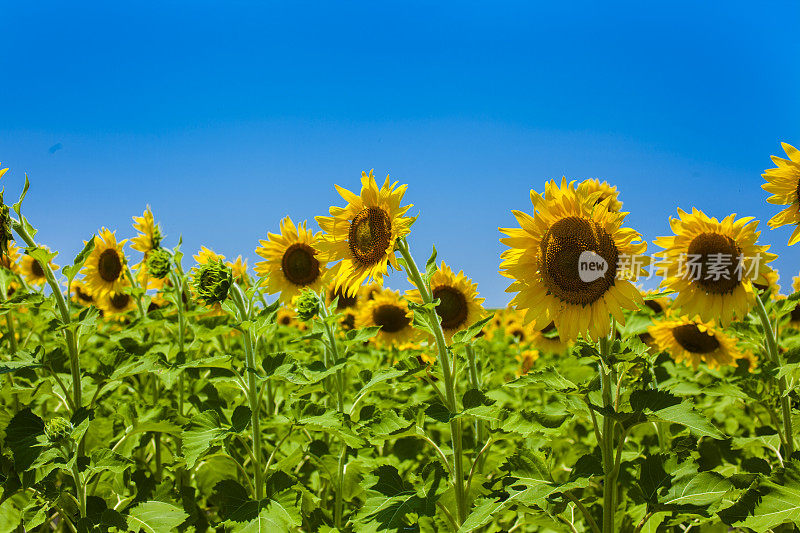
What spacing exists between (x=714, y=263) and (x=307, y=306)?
2.31 metres

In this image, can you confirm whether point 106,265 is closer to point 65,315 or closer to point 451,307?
point 65,315

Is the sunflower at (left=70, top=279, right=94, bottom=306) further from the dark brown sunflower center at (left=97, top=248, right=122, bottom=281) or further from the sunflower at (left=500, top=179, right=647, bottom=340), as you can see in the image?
the sunflower at (left=500, top=179, right=647, bottom=340)

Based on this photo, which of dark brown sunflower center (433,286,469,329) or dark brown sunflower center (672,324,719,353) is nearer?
dark brown sunflower center (433,286,469,329)

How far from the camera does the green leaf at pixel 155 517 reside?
2.81m

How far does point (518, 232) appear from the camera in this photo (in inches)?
97.1

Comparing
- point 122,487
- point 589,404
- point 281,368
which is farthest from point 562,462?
point 122,487

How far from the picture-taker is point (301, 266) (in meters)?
4.46

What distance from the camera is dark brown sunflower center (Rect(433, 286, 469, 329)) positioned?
3.97 meters

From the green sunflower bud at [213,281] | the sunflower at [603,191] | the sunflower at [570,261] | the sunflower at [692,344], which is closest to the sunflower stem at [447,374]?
the sunflower at [570,261]

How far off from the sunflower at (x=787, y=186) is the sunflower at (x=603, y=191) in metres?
1.22

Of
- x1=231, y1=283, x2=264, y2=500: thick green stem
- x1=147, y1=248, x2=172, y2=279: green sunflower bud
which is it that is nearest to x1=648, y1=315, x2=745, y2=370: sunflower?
x1=231, y1=283, x2=264, y2=500: thick green stem

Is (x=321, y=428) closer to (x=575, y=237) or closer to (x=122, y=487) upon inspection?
(x=575, y=237)

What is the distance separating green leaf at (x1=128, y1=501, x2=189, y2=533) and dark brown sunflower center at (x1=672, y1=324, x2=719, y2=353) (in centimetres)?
377

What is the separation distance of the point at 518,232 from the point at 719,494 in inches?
52.2
